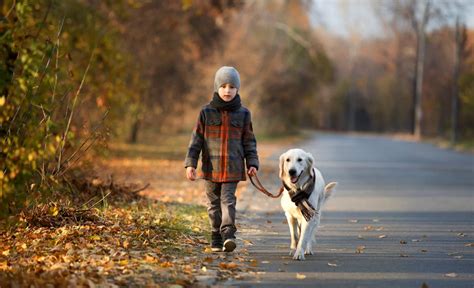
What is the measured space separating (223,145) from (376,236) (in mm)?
2760

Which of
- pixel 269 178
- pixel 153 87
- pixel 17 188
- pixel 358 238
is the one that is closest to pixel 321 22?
pixel 153 87

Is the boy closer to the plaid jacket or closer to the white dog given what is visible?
the plaid jacket

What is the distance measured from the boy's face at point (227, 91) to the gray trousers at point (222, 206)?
891 millimetres

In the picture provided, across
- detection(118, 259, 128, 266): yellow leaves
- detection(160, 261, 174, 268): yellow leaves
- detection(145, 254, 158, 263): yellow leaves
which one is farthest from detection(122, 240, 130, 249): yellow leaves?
detection(160, 261, 174, 268): yellow leaves

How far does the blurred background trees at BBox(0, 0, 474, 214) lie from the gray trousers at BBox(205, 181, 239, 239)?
66.0 inches

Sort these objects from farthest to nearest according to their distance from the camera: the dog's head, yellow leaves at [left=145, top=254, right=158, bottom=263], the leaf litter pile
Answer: the dog's head → yellow leaves at [left=145, top=254, right=158, bottom=263] → the leaf litter pile

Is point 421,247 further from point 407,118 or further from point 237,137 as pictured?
point 407,118

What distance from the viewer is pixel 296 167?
26.6 feet

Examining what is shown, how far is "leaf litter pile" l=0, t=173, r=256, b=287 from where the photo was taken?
6496 mm

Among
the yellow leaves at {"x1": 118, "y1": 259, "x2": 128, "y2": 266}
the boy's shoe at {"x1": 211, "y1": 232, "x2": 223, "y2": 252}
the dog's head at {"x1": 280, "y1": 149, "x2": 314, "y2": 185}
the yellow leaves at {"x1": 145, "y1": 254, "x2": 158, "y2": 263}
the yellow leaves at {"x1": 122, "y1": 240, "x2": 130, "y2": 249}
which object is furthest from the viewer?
the boy's shoe at {"x1": 211, "y1": 232, "x2": 223, "y2": 252}

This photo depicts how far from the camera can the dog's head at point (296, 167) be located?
319 inches

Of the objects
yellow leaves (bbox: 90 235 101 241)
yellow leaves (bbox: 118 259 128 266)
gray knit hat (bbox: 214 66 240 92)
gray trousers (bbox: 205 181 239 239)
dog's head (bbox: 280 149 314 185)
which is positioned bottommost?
yellow leaves (bbox: 118 259 128 266)

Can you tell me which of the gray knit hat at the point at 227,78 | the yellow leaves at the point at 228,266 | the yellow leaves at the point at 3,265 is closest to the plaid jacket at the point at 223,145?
the gray knit hat at the point at 227,78

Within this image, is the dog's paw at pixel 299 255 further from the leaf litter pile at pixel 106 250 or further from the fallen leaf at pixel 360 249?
the fallen leaf at pixel 360 249
